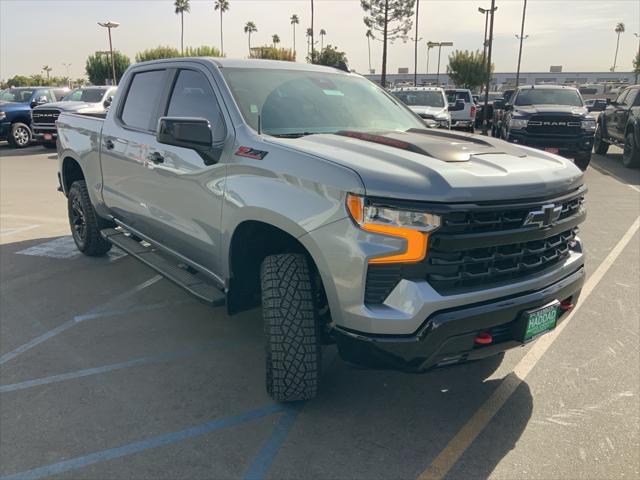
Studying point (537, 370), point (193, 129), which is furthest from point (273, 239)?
point (537, 370)

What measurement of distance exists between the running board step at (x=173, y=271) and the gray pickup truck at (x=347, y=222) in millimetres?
21

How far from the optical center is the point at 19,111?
16.9 metres

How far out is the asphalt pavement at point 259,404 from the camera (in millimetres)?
2668

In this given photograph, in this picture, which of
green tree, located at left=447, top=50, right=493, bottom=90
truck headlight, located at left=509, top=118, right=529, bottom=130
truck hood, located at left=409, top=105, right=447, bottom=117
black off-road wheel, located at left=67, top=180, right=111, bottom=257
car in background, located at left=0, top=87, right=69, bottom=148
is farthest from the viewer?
green tree, located at left=447, top=50, right=493, bottom=90

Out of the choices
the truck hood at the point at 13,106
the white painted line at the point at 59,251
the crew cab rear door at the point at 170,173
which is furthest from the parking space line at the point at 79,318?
the truck hood at the point at 13,106

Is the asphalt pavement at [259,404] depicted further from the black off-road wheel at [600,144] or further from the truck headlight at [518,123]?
the black off-road wheel at [600,144]

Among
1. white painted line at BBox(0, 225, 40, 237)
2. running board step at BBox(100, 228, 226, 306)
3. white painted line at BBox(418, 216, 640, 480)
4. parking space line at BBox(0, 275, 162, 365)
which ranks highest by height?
running board step at BBox(100, 228, 226, 306)

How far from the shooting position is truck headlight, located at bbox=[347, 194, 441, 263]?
95.4 inches

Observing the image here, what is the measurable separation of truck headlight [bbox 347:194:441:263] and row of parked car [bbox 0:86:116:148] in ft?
48.9

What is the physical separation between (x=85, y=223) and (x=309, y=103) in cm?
313

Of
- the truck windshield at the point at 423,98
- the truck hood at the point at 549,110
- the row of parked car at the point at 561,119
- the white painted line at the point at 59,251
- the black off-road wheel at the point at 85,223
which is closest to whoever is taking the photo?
the black off-road wheel at the point at 85,223

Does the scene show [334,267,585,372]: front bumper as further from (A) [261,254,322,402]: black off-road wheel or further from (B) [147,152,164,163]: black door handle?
(B) [147,152,164,163]: black door handle

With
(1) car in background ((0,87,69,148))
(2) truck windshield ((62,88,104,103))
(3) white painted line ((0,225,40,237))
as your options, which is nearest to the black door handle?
(3) white painted line ((0,225,40,237))

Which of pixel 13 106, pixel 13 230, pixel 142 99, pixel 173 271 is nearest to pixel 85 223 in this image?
pixel 142 99
